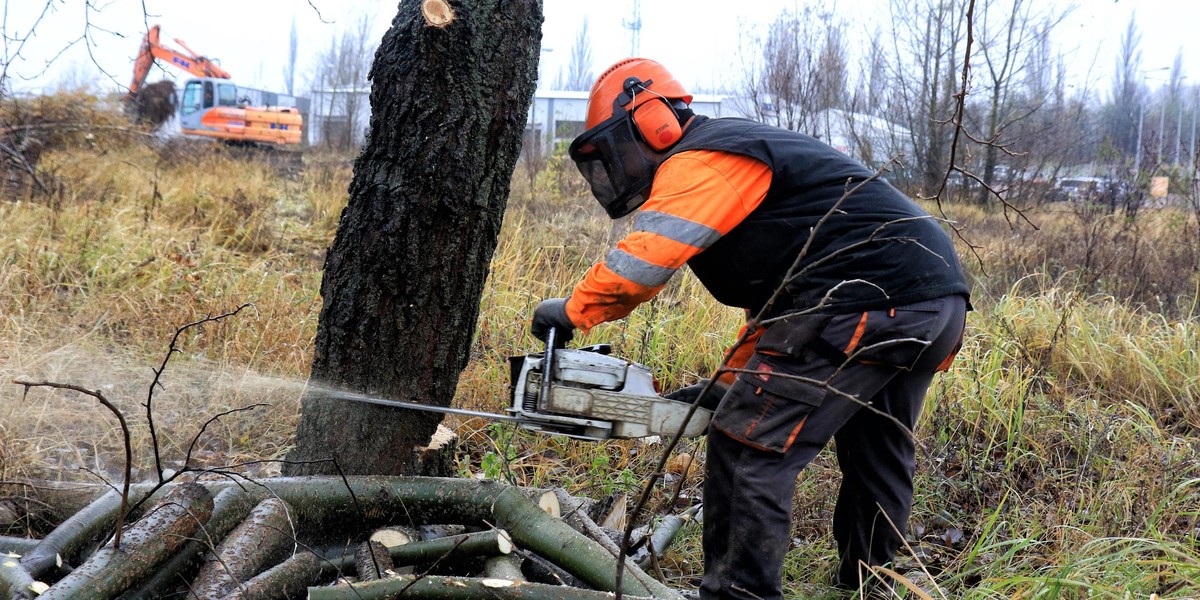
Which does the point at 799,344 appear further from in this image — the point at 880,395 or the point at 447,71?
the point at 447,71

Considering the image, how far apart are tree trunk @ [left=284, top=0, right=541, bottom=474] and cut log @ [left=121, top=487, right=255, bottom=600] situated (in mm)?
226

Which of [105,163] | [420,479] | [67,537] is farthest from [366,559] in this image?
[105,163]

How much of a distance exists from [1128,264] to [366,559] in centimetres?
743

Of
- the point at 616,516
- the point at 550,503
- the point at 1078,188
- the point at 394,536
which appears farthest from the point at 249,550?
the point at 1078,188

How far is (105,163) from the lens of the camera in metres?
9.31

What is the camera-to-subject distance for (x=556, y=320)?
101 inches

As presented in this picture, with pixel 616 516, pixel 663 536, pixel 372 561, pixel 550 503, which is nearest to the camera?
pixel 372 561

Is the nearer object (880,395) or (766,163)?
(766,163)

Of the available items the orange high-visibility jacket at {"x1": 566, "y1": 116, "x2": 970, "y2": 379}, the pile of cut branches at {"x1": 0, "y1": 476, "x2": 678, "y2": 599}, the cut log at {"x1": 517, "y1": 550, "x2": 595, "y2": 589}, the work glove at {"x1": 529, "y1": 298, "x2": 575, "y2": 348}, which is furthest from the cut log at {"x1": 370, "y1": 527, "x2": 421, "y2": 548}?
the orange high-visibility jacket at {"x1": 566, "y1": 116, "x2": 970, "y2": 379}

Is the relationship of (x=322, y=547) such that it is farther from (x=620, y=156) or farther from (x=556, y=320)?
(x=620, y=156)

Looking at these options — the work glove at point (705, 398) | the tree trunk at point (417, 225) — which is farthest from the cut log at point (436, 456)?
the work glove at point (705, 398)

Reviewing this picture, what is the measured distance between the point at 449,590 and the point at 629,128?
1477 mm

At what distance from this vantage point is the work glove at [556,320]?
2.55 m

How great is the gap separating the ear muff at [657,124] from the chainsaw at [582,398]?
27.3 inches
